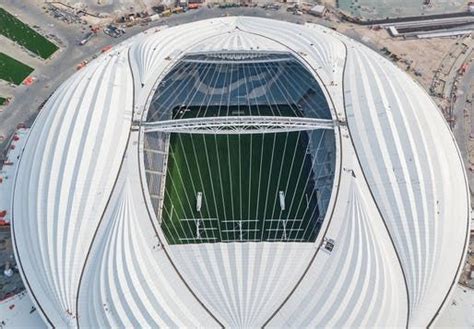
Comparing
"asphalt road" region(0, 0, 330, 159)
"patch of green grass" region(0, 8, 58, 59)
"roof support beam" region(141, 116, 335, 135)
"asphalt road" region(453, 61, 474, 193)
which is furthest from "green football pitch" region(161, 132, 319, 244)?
"patch of green grass" region(0, 8, 58, 59)

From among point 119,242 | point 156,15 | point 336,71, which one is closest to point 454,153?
point 336,71

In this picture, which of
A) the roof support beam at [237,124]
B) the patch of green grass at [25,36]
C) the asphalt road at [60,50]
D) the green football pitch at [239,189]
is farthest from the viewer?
the patch of green grass at [25,36]

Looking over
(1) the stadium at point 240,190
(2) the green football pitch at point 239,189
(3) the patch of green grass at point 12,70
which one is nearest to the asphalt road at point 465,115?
(1) the stadium at point 240,190

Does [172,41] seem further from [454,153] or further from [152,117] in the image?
[454,153]

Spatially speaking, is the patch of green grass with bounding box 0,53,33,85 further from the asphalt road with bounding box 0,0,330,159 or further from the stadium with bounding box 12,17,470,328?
the stadium with bounding box 12,17,470,328

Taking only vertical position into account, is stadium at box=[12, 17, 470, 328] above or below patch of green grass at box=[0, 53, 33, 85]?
below

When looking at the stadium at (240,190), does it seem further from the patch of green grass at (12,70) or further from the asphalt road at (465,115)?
the patch of green grass at (12,70)
